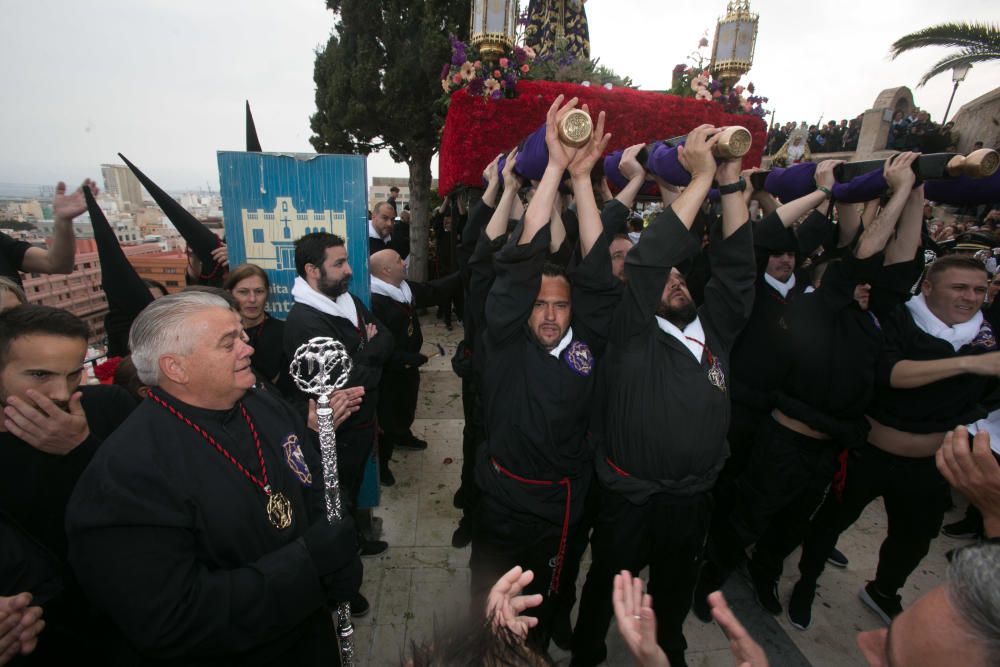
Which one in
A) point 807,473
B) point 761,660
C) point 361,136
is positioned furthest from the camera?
point 361,136

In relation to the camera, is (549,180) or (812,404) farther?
(812,404)

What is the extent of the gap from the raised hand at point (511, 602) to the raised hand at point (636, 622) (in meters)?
0.20

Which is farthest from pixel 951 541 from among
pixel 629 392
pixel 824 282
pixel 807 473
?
pixel 629 392

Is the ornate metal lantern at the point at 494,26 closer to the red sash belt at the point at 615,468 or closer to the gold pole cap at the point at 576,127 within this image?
the gold pole cap at the point at 576,127

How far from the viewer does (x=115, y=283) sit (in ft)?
9.19

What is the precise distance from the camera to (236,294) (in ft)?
9.39

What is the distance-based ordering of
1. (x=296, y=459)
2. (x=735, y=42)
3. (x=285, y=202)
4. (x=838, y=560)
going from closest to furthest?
(x=296, y=459)
(x=285, y=202)
(x=838, y=560)
(x=735, y=42)

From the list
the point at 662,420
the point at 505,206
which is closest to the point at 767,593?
the point at 662,420

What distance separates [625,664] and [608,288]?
210 centimetres

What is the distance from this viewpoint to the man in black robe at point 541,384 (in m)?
2.05

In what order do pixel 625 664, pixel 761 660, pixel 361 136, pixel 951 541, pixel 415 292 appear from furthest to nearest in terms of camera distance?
pixel 361 136
pixel 415 292
pixel 951 541
pixel 625 664
pixel 761 660

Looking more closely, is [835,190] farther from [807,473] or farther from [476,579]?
[476,579]

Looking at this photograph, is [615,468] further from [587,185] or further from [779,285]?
[779,285]

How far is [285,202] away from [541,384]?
225 centimetres
